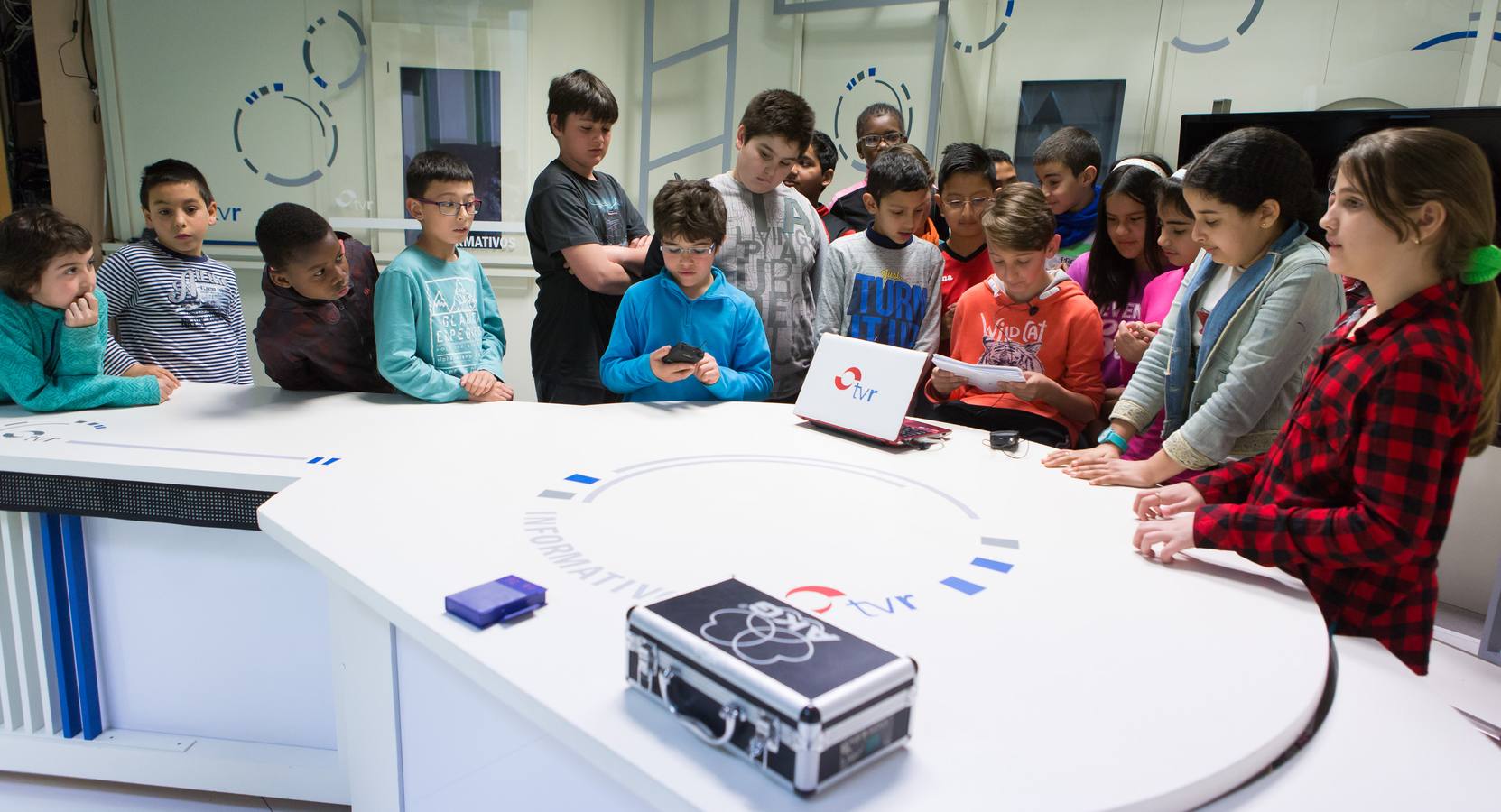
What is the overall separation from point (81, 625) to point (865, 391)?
1.71 meters

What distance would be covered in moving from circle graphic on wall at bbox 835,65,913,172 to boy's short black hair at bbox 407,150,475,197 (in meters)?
2.69

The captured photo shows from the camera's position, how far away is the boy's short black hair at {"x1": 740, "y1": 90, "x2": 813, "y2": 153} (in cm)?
242

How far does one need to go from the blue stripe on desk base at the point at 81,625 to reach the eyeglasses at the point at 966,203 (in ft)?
8.09

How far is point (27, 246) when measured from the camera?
6.32 feet

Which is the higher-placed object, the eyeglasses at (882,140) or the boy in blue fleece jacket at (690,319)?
the eyeglasses at (882,140)

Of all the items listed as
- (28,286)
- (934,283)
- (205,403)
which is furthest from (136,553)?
(934,283)

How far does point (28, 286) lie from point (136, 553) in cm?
70

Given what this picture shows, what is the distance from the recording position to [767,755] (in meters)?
0.77

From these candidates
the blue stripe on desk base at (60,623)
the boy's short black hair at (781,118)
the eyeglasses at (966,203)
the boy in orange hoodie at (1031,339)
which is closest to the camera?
the blue stripe on desk base at (60,623)

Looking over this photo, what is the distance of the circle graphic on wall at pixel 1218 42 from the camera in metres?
3.77

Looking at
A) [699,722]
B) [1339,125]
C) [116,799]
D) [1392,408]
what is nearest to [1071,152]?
[1339,125]

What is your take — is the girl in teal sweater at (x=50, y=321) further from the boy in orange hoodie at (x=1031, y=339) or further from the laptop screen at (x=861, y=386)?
the boy in orange hoodie at (x=1031, y=339)

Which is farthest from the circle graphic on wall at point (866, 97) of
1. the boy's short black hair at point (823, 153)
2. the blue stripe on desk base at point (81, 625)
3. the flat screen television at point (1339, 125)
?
the blue stripe on desk base at point (81, 625)

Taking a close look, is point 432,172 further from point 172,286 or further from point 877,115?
point 877,115
